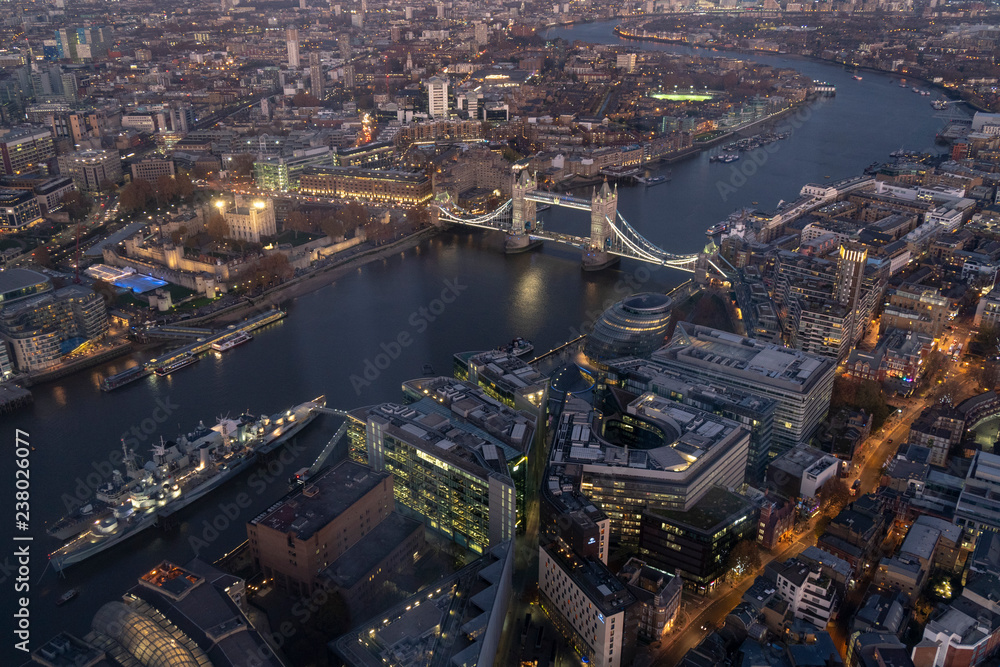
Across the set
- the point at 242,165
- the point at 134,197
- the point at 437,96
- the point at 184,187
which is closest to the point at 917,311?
the point at 184,187

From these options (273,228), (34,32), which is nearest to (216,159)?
(273,228)

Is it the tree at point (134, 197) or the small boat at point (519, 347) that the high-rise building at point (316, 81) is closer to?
the tree at point (134, 197)

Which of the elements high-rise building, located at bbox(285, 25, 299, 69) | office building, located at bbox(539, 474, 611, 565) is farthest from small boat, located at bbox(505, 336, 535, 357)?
high-rise building, located at bbox(285, 25, 299, 69)

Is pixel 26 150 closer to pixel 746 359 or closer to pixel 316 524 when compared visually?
pixel 316 524

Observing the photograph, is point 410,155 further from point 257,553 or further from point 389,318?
point 257,553

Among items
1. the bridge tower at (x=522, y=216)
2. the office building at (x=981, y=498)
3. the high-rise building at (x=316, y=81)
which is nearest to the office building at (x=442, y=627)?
the office building at (x=981, y=498)
